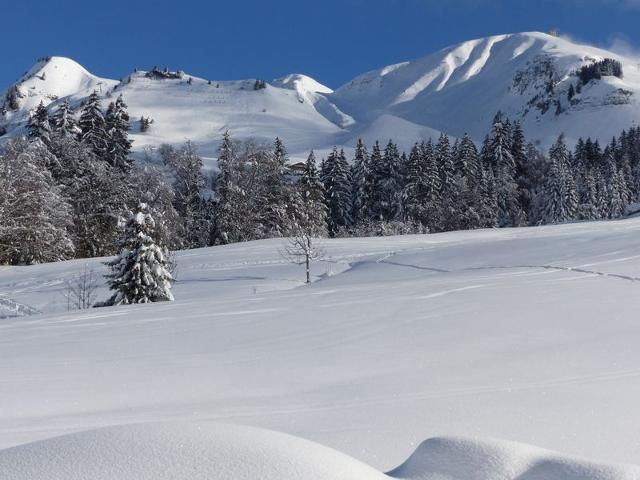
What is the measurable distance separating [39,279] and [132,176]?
19095 mm

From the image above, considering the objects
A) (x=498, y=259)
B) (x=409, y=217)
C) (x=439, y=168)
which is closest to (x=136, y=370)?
(x=498, y=259)

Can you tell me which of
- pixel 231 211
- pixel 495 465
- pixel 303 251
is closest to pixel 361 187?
pixel 231 211

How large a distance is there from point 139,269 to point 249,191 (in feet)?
101

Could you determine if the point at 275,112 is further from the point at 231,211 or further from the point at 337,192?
the point at 231,211

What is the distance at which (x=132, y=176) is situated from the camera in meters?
43.6

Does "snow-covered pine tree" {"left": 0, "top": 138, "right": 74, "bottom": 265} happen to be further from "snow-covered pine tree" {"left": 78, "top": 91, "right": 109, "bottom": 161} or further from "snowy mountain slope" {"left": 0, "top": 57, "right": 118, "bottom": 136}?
"snowy mountain slope" {"left": 0, "top": 57, "right": 118, "bottom": 136}

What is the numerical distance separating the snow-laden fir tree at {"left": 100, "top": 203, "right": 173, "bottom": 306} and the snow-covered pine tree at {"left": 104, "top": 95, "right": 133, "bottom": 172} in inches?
1232

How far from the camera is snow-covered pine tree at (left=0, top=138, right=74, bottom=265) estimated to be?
108ft

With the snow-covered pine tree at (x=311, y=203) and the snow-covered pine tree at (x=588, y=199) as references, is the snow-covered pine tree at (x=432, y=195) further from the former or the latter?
the snow-covered pine tree at (x=588, y=199)

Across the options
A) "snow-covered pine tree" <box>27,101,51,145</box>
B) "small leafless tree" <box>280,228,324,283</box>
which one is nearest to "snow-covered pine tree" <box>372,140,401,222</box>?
"small leafless tree" <box>280,228,324,283</box>

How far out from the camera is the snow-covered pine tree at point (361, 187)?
60406 millimetres

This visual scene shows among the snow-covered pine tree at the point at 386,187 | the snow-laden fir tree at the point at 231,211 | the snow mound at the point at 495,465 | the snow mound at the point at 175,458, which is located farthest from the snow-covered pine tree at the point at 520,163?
the snow mound at the point at 175,458

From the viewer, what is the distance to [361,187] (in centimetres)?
6050

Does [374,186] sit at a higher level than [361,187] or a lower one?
higher
